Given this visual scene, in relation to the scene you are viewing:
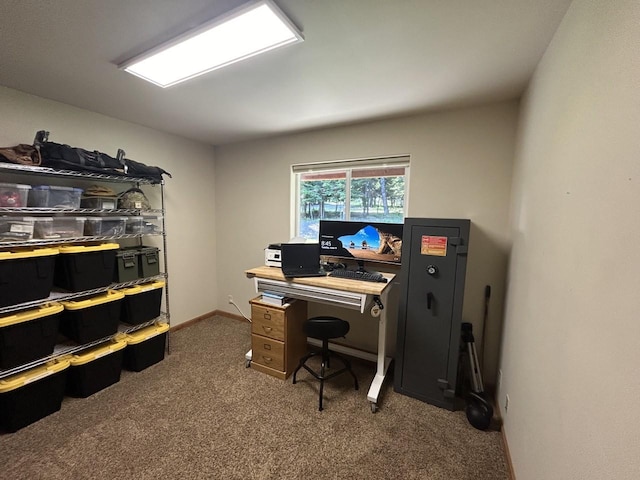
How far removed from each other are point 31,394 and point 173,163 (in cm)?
248

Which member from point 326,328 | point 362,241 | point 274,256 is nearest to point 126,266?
point 274,256

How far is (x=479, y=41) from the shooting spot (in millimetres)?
1335

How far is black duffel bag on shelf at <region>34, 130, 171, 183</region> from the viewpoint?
1883mm

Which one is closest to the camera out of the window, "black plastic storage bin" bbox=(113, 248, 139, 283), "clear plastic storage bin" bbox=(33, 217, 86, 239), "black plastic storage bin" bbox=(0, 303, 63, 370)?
"black plastic storage bin" bbox=(0, 303, 63, 370)

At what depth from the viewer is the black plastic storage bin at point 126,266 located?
7.64ft

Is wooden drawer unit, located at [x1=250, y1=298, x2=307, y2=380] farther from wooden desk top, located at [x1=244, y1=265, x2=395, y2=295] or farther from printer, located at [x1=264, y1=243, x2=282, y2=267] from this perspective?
printer, located at [x1=264, y1=243, x2=282, y2=267]

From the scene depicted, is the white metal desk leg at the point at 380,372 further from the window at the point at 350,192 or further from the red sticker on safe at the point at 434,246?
the window at the point at 350,192

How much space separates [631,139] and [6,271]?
10.3 feet

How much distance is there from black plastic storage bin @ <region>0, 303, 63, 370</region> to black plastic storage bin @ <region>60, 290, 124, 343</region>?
124 millimetres

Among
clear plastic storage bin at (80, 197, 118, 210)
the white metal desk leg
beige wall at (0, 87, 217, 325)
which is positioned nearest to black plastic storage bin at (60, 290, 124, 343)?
clear plastic storage bin at (80, 197, 118, 210)

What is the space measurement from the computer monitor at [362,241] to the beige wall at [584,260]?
1.11 metres

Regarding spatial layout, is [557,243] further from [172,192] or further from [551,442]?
[172,192]

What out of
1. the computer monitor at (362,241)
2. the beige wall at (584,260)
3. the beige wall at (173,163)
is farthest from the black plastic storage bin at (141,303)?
the beige wall at (584,260)

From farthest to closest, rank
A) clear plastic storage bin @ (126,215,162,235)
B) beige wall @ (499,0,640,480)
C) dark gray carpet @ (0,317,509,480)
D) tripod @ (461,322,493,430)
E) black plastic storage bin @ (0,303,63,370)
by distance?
clear plastic storage bin @ (126,215,162,235) < tripod @ (461,322,493,430) < black plastic storage bin @ (0,303,63,370) < dark gray carpet @ (0,317,509,480) < beige wall @ (499,0,640,480)
